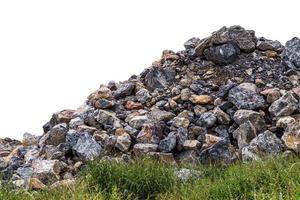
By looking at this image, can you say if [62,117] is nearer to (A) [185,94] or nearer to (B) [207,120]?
(A) [185,94]

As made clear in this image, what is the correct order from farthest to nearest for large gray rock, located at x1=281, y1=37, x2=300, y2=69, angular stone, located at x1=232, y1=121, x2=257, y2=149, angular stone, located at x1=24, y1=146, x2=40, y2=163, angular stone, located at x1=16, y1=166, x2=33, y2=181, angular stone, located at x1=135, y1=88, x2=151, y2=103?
1. large gray rock, located at x1=281, y1=37, x2=300, y2=69
2. angular stone, located at x1=135, y1=88, x2=151, y2=103
3. angular stone, located at x1=24, y1=146, x2=40, y2=163
4. angular stone, located at x1=232, y1=121, x2=257, y2=149
5. angular stone, located at x1=16, y1=166, x2=33, y2=181

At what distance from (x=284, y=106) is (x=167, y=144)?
2.98 metres

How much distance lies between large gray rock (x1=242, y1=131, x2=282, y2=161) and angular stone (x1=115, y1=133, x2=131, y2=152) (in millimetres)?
2673

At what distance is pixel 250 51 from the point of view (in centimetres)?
1680

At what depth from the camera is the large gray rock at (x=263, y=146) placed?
42.7 ft

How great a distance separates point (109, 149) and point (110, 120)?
125cm

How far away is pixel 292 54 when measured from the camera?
53.5ft

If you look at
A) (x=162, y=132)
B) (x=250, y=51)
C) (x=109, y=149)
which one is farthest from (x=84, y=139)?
(x=250, y=51)

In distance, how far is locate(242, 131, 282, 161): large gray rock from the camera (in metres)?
13.0

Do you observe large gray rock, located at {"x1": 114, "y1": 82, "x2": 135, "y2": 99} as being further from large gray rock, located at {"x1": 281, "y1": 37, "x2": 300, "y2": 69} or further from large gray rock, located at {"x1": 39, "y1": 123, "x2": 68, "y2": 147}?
large gray rock, located at {"x1": 281, "y1": 37, "x2": 300, "y2": 69}

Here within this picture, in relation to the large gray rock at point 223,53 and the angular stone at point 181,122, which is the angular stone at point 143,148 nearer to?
the angular stone at point 181,122

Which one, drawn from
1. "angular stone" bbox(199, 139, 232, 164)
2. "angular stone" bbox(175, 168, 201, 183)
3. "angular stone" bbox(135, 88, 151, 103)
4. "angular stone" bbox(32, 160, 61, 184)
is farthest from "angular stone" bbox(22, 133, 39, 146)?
"angular stone" bbox(175, 168, 201, 183)

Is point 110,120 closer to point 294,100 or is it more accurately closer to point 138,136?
point 138,136

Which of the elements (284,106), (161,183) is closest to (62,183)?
(161,183)
